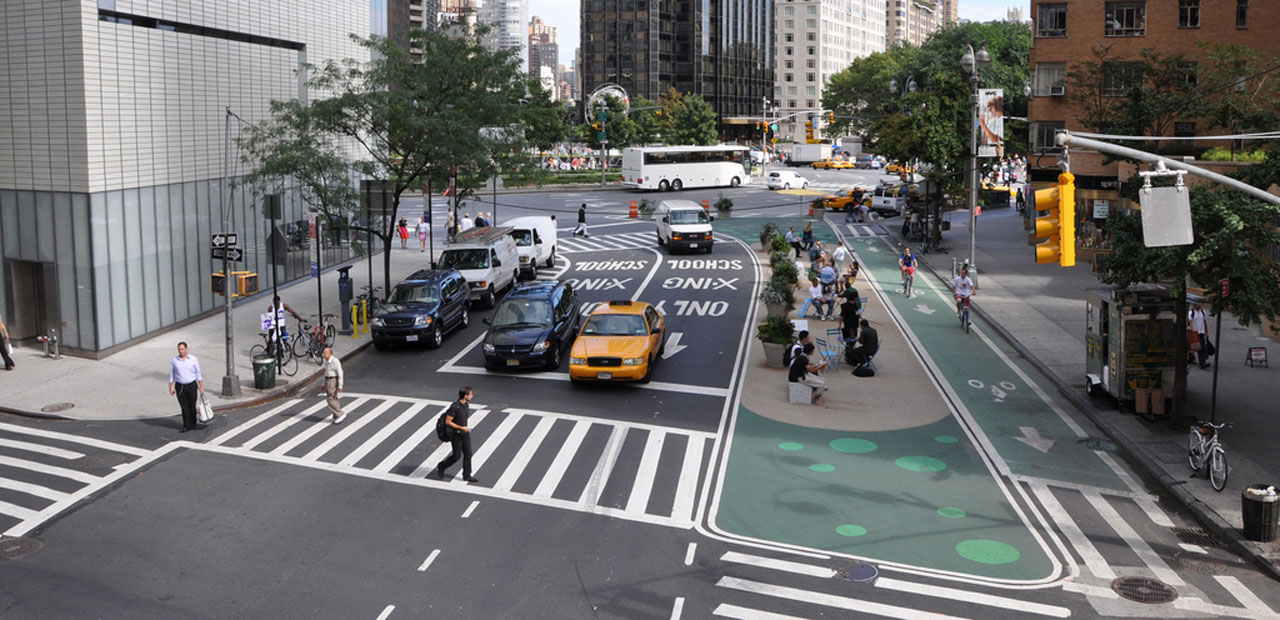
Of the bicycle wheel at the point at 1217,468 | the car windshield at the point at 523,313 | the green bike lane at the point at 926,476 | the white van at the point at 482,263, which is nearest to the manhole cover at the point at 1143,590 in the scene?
Answer: the green bike lane at the point at 926,476

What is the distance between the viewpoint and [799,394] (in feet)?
72.8

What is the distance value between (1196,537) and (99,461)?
16961 mm

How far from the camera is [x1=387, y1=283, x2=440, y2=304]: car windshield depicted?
93.7ft

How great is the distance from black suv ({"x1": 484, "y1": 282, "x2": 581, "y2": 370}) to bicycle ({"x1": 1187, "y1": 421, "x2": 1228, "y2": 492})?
13283 mm

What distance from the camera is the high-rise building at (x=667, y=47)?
154500 millimetres

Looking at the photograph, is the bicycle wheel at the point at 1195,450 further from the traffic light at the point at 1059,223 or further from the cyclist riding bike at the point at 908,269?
the cyclist riding bike at the point at 908,269

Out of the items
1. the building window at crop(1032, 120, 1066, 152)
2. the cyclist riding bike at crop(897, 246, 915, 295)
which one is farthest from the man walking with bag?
the building window at crop(1032, 120, 1066, 152)

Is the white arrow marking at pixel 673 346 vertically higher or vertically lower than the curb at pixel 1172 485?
higher

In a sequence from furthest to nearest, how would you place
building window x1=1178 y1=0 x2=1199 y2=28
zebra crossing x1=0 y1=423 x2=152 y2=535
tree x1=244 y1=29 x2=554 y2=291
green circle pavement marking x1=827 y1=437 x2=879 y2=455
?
1. building window x1=1178 y1=0 x2=1199 y2=28
2. tree x1=244 y1=29 x2=554 y2=291
3. green circle pavement marking x1=827 y1=437 x2=879 y2=455
4. zebra crossing x1=0 y1=423 x2=152 y2=535

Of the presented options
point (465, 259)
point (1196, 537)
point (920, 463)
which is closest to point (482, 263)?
point (465, 259)

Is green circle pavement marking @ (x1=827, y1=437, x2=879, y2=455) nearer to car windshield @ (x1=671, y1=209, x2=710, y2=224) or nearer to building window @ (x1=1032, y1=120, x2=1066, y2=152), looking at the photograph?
car windshield @ (x1=671, y1=209, x2=710, y2=224)

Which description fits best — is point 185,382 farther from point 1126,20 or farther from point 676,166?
point 676,166

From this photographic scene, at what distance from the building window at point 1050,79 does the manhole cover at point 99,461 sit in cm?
4579

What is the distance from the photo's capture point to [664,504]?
1619 cm
